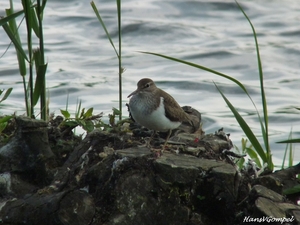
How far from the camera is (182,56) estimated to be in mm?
13680

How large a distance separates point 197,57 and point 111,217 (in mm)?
9218

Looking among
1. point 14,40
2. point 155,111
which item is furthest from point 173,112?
point 14,40

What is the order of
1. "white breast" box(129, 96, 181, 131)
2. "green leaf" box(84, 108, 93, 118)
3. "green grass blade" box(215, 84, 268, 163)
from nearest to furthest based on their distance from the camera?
"green grass blade" box(215, 84, 268, 163) → "white breast" box(129, 96, 181, 131) → "green leaf" box(84, 108, 93, 118)

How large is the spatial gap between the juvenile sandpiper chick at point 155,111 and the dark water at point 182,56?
3.97 metres

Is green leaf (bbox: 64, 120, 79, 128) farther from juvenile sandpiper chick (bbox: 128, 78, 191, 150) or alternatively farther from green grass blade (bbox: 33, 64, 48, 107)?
juvenile sandpiper chick (bbox: 128, 78, 191, 150)

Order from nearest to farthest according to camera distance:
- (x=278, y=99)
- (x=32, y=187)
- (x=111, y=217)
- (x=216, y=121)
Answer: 1. (x=111, y=217)
2. (x=32, y=187)
3. (x=216, y=121)
4. (x=278, y=99)

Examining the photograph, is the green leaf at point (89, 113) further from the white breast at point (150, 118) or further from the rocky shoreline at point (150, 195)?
the rocky shoreline at point (150, 195)

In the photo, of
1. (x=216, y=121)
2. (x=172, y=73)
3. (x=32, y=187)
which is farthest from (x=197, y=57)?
(x=32, y=187)

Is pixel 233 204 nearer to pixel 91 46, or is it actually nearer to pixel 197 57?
pixel 197 57

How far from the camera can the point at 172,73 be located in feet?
42.6

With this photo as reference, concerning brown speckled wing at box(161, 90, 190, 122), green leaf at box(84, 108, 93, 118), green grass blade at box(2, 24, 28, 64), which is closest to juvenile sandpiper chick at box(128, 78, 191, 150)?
brown speckled wing at box(161, 90, 190, 122)

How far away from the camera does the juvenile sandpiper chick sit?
577cm

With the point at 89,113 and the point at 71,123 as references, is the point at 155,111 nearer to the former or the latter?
the point at 89,113

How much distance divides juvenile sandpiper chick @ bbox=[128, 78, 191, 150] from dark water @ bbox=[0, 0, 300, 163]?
3.97m
